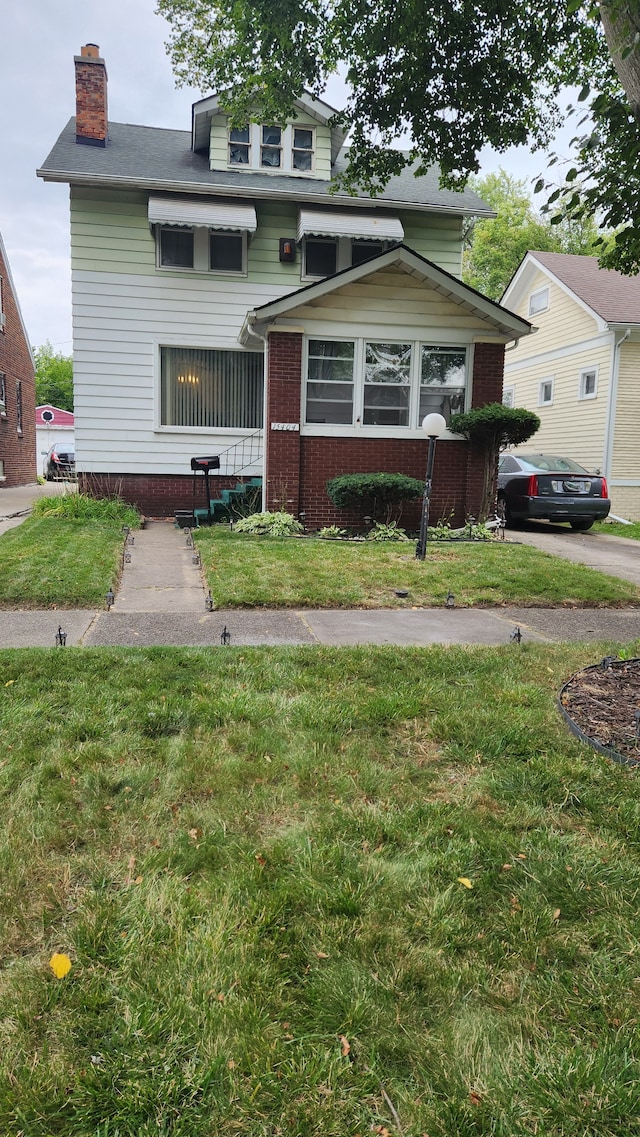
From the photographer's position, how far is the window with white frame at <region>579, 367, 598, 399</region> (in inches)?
691

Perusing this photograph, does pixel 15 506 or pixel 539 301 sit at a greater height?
pixel 539 301

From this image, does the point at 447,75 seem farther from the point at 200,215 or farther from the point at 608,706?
the point at 200,215

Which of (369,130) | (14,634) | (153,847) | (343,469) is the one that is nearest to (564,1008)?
(153,847)

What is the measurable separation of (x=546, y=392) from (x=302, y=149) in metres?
9.93

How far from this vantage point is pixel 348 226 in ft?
43.8

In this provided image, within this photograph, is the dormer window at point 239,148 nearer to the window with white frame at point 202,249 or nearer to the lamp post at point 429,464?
the window with white frame at point 202,249

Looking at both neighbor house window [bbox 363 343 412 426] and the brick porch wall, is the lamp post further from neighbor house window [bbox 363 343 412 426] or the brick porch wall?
the brick porch wall

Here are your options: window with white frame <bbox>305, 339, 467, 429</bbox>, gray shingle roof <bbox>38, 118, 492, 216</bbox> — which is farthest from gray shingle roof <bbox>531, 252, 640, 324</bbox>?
window with white frame <bbox>305, 339, 467, 429</bbox>

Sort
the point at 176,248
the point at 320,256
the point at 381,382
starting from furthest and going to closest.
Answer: the point at 320,256 < the point at 176,248 < the point at 381,382

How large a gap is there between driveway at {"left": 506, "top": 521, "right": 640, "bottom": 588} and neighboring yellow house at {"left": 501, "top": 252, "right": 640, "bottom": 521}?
4.09 metres

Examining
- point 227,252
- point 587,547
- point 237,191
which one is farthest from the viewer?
point 227,252

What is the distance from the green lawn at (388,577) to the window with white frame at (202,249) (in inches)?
295

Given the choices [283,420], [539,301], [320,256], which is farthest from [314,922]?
[539,301]

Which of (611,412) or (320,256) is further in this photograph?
(611,412)
